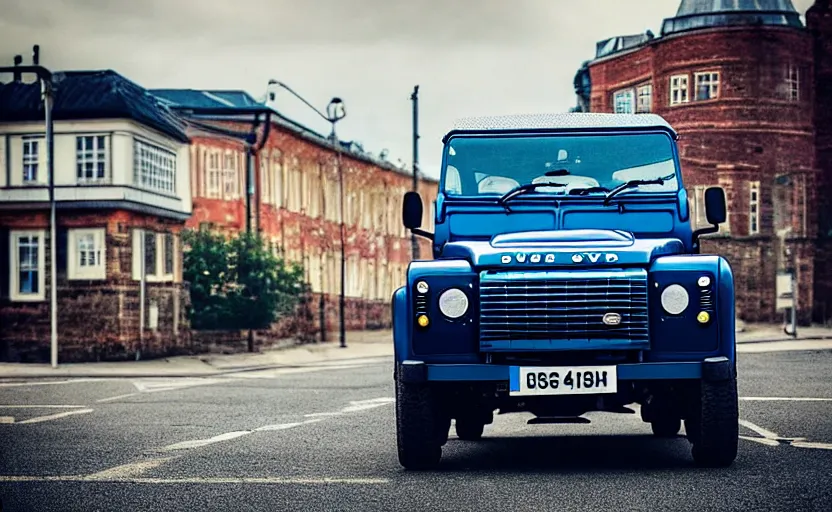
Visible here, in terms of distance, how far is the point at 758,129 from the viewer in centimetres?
5669

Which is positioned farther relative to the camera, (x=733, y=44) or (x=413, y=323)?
(x=733, y=44)

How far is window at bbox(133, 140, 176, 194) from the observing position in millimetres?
42625

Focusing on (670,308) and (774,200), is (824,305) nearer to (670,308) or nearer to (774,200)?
(774,200)

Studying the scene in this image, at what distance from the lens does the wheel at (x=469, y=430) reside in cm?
1260

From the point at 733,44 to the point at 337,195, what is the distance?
61.2ft

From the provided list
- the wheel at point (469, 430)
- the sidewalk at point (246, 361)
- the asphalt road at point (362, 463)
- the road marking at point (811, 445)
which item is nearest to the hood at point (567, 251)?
the asphalt road at point (362, 463)

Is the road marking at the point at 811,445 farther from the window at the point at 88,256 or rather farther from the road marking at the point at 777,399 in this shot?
the window at the point at 88,256

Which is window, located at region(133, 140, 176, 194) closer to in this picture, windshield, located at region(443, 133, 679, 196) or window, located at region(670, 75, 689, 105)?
window, located at region(670, 75, 689, 105)

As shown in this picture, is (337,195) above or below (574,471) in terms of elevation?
above

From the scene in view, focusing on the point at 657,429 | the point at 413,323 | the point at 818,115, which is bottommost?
the point at 657,429

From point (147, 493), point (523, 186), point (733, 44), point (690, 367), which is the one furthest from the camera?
point (733, 44)

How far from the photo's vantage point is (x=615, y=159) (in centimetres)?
1145

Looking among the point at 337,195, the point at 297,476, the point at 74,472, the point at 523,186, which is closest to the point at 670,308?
the point at 523,186

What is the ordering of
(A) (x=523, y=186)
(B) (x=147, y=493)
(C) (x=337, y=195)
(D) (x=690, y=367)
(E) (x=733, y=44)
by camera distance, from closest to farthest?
(B) (x=147, y=493) → (D) (x=690, y=367) → (A) (x=523, y=186) → (E) (x=733, y=44) → (C) (x=337, y=195)
